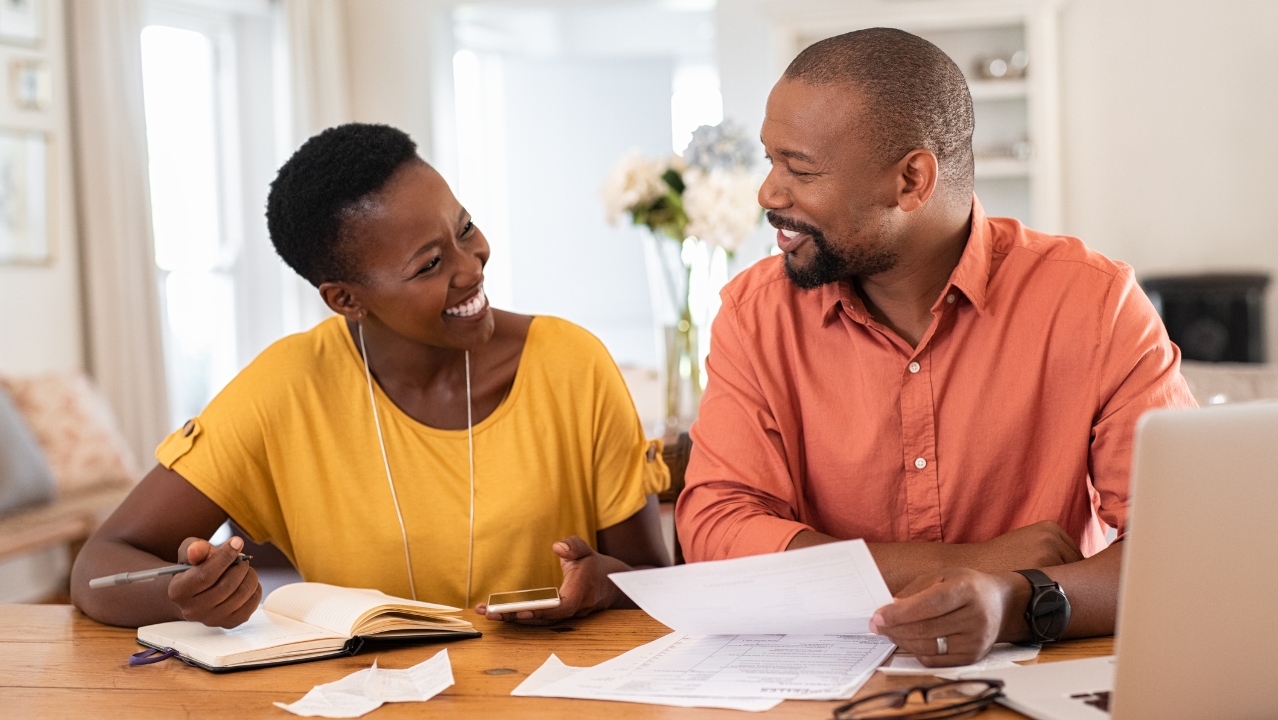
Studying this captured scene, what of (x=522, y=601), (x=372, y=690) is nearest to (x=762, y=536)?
(x=522, y=601)

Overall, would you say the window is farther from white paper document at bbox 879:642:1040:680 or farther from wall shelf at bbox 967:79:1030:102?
white paper document at bbox 879:642:1040:680

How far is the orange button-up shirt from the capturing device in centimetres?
143

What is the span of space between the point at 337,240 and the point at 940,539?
0.91 m

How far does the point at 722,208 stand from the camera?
2814 mm

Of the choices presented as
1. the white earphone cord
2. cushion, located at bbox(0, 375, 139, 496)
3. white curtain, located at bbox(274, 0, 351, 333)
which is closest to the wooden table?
the white earphone cord

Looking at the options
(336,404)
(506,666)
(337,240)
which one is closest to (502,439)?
(336,404)

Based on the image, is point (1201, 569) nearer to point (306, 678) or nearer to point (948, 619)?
point (948, 619)

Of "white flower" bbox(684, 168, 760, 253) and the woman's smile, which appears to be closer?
the woman's smile

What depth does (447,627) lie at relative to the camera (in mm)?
1307

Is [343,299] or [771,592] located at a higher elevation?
[343,299]

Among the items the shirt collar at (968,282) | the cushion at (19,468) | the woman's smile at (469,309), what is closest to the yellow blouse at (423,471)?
the woman's smile at (469,309)

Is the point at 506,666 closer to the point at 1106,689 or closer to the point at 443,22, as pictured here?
the point at 1106,689

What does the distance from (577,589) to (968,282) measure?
62 cm

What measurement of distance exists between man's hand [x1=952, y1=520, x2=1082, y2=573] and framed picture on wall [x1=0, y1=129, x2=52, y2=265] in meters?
4.08
